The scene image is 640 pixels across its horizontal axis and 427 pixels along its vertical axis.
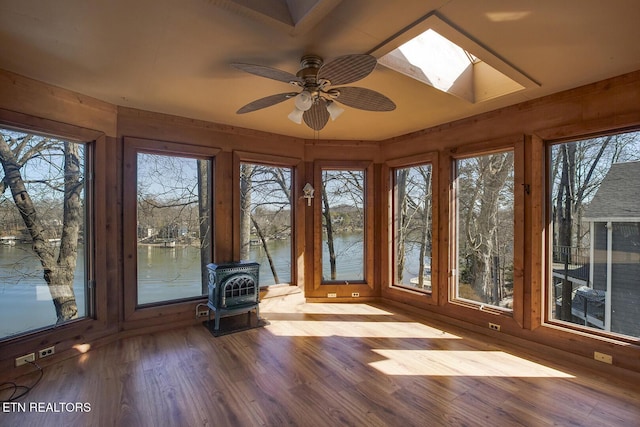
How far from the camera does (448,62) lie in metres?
2.93

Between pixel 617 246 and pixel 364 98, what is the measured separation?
279 cm

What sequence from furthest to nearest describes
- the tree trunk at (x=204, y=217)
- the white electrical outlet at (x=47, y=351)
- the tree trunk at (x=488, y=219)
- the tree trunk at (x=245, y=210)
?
the tree trunk at (x=245, y=210)
the tree trunk at (x=204, y=217)
the tree trunk at (x=488, y=219)
the white electrical outlet at (x=47, y=351)

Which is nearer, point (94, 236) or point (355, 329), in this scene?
point (94, 236)

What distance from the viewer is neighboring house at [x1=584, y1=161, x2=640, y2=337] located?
9.06 ft

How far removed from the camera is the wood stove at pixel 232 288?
374 centimetres

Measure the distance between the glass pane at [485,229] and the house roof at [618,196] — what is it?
752mm

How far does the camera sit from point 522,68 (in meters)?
2.54

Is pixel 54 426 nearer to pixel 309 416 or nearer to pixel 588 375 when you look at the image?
pixel 309 416

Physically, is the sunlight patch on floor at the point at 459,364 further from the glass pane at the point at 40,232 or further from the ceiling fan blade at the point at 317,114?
the glass pane at the point at 40,232

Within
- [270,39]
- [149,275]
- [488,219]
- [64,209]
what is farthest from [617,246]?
[64,209]

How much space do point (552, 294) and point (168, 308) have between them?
14.6 ft

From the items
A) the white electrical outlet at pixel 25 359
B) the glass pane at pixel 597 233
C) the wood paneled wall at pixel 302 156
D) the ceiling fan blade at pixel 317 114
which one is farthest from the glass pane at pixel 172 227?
the glass pane at pixel 597 233

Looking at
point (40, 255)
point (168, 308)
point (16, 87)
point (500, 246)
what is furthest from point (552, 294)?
point (16, 87)

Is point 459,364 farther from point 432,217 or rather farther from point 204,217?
point 204,217
